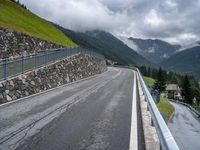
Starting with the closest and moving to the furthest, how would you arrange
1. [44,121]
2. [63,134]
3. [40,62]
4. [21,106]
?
1. [63,134]
2. [44,121]
3. [21,106]
4. [40,62]

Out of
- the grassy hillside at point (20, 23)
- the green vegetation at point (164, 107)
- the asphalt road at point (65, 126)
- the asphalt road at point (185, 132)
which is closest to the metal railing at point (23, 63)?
the asphalt road at point (65, 126)

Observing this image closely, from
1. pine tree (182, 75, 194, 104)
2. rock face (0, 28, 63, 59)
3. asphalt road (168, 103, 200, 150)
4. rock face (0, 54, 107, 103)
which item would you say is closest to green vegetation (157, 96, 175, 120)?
asphalt road (168, 103, 200, 150)

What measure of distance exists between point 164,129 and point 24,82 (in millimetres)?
14129

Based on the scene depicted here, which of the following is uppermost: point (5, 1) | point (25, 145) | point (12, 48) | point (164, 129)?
point (5, 1)

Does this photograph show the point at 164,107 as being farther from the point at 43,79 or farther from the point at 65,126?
the point at 65,126

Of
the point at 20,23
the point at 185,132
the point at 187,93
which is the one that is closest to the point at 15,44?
the point at 20,23

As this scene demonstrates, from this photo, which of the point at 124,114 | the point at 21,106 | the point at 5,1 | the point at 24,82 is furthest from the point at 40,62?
the point at 5,1

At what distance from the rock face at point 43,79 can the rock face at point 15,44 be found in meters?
4.31

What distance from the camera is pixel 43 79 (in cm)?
2316

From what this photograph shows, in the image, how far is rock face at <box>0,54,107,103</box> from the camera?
1733 cm

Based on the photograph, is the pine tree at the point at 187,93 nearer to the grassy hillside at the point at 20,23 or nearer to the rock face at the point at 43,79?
the grassy hillside at the point at 20,23

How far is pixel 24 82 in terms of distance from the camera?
64.4ft

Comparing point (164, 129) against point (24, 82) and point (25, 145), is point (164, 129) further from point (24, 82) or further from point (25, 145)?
point (24, 82)

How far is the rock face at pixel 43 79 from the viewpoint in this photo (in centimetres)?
1733
